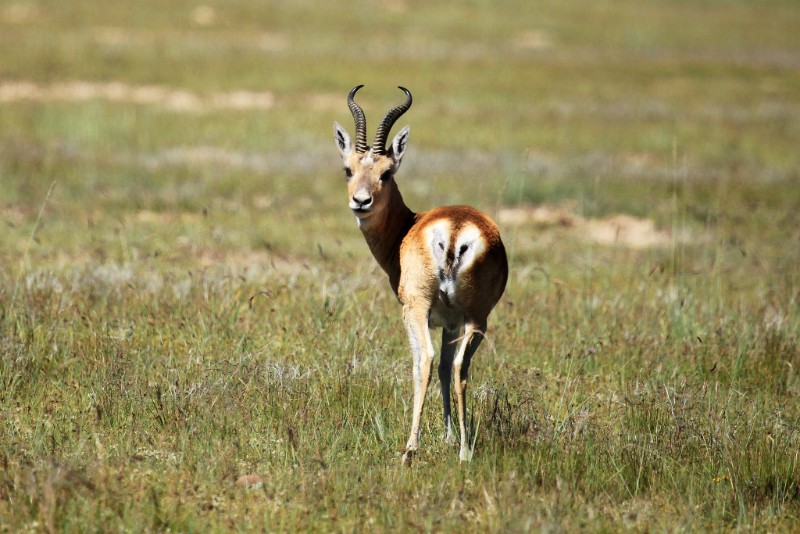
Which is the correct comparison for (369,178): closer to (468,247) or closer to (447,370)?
(468,247)

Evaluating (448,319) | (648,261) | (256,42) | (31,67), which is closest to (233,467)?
(448,319)

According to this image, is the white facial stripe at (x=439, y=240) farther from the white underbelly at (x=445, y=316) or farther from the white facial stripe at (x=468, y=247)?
the white underbelly at (x=445, y=316)

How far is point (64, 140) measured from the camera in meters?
20.1

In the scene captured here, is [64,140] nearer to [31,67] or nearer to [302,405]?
[31,67]

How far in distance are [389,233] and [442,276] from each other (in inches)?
37.5

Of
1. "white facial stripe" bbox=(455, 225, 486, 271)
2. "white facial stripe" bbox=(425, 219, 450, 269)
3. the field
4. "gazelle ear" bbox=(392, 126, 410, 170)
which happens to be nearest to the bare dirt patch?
the field

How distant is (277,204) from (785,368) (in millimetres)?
9845

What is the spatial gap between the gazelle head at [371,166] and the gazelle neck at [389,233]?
0.20ft

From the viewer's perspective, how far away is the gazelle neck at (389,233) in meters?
6.80

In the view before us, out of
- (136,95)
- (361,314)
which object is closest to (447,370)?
(361,314)

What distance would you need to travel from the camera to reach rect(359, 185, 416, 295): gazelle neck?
6.80 m


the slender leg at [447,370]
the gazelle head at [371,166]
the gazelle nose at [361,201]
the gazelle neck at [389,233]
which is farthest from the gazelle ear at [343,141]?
the slender leg at [447,370]

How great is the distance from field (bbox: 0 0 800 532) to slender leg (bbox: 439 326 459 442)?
0.55ft

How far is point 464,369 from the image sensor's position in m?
6.18
